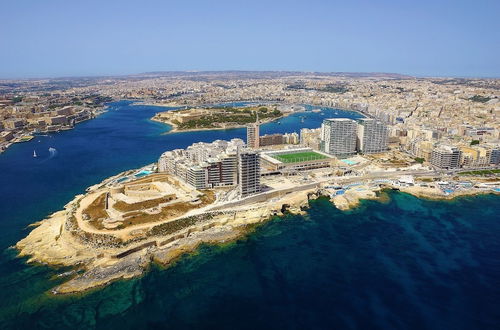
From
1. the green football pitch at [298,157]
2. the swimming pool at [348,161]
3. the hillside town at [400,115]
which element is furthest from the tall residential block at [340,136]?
the hillside town at [400,115]

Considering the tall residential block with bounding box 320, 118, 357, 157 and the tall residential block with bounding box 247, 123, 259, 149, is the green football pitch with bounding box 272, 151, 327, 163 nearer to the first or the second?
the tall residential block with bounding box 320, 118, 357, 157

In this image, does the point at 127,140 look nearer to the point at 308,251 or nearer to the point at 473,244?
the point at 308,251

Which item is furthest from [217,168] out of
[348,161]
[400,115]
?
[400,115]

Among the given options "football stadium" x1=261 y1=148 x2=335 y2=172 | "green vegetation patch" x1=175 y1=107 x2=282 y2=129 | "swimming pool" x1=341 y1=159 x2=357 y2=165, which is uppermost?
"green vegetation patch" x1=175 y1=107 x2=282 y2=129

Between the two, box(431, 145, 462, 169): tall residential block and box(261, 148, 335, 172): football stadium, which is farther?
box(431, 145, 462, 169): tall residential block

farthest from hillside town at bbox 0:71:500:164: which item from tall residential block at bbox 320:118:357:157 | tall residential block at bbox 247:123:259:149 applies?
tall residential block at bbox 320:118:357:157

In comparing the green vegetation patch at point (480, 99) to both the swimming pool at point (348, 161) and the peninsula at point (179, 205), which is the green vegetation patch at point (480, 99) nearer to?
the peninsula at point (179, 205)

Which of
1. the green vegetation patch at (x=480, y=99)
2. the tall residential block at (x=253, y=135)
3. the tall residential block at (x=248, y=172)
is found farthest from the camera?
the green vegetation patch at (x=480, y=99)

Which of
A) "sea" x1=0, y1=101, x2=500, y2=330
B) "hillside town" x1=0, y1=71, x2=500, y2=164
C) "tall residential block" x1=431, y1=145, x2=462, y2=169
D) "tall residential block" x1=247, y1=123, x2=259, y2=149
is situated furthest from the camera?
"tall residential block" x1=247, y1=123, x2=259, y2=149
